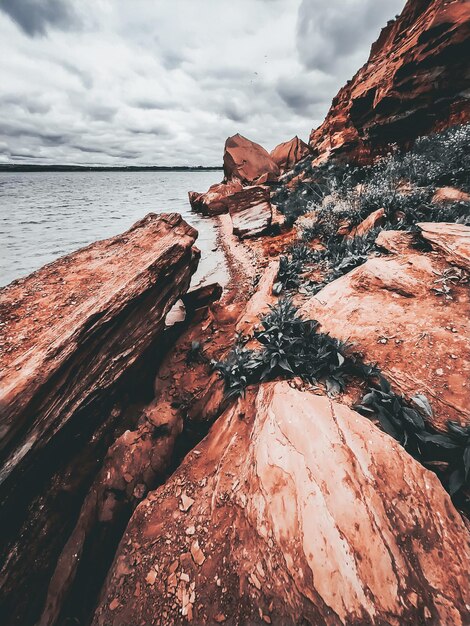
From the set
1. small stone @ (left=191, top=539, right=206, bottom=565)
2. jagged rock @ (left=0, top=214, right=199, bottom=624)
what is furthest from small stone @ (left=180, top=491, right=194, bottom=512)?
jagged rock @ (left=0, top=214, right=199, bottom=624)

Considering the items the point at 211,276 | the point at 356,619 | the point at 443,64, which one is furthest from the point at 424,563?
the point at 443,64

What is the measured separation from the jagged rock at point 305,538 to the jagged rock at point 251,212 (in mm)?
10863

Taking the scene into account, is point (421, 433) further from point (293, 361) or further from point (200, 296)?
point (200, 296)

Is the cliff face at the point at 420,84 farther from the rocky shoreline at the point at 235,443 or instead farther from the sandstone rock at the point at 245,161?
the sandstone rock at the point at 245,161

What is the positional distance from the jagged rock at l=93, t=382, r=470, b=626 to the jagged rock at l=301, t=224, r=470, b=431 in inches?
37.6

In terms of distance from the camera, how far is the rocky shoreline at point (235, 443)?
1.74 m

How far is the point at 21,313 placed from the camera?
11.9ft

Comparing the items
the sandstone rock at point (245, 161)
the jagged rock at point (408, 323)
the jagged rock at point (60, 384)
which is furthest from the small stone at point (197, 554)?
the sandstone rock at point (245, 161)

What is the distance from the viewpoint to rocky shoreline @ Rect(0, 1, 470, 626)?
174cm

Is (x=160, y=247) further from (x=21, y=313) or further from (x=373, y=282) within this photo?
(x=373, y=282)

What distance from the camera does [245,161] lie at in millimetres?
30656

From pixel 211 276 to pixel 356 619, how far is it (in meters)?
8.50

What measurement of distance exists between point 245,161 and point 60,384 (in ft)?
110

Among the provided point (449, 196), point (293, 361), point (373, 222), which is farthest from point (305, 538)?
point (449, 196)
